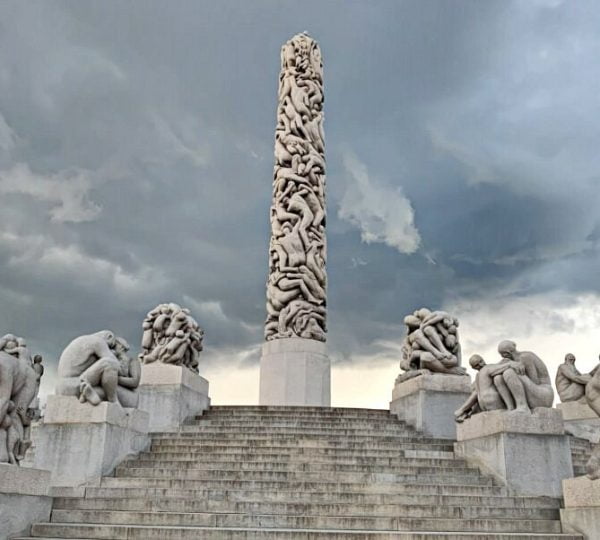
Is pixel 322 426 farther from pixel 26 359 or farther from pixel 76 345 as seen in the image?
pixel 26 359

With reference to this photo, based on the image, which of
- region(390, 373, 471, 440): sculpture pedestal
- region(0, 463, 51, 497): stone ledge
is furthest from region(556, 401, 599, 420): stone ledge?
region(0, 463, 51, 497): stone ledge

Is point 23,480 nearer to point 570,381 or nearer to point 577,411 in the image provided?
point 577,411

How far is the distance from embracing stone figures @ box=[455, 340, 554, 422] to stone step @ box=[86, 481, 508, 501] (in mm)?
1370

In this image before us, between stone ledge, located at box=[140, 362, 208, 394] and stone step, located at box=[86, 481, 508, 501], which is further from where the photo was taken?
stone ledge, located at box=[140, 362, 208, 394]

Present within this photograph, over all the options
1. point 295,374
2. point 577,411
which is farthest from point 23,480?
point 577,411

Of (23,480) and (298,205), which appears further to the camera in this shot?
(298,205)

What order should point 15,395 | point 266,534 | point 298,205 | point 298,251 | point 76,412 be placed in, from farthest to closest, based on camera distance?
point 298,205 → point 298,251 → point 76,412 → point 15,395 → point 266,534

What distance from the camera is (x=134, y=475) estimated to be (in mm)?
9859

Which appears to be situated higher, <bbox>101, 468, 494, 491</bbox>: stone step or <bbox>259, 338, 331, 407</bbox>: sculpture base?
<bbox>259, 338, 331, 407</bbox>: sculpture base

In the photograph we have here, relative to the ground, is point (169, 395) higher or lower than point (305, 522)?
higher

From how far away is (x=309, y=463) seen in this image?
32.9 feet

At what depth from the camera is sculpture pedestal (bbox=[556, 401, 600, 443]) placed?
44.9 feet

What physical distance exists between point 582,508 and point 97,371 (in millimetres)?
7107

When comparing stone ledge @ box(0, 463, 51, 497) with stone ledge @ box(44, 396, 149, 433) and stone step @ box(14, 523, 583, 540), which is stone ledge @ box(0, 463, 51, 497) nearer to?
stone step @ box(14, 523, 583, 540)
